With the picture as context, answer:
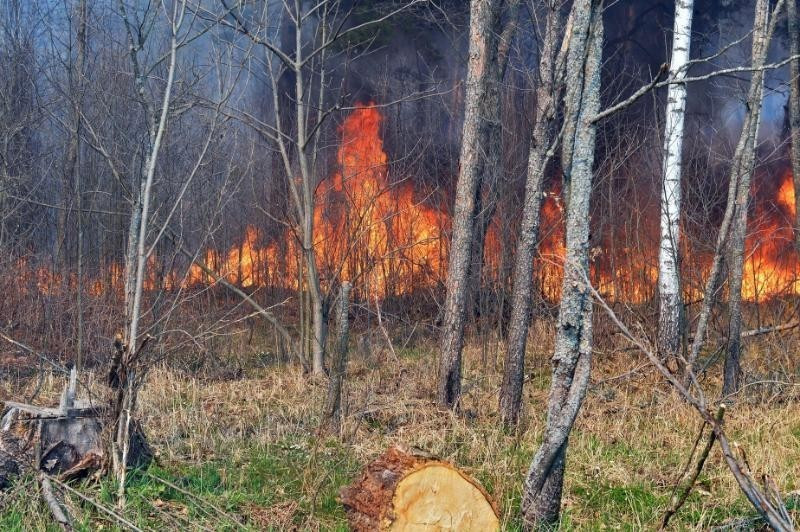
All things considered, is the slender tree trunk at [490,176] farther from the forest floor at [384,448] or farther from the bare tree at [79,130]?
the bare tree at [79,130]

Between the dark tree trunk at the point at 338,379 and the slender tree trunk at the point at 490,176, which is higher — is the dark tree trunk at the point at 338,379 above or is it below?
below

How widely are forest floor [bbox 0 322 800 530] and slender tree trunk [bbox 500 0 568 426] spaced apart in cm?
38

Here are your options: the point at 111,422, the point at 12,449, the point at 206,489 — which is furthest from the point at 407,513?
the point at 12,449

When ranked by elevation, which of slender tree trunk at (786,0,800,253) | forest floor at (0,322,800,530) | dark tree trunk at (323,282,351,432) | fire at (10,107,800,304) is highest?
slender tree trunk at (786,0,800,253)

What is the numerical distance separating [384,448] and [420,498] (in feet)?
7.57

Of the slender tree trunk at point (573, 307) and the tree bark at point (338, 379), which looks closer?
the slender tree trunk at point (573, 307)

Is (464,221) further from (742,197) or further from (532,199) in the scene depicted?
(742,197)

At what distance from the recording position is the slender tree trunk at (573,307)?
4.45 metres

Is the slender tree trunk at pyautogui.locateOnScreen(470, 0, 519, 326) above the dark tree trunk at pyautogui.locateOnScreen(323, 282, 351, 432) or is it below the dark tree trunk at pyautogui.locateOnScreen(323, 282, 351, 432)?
above

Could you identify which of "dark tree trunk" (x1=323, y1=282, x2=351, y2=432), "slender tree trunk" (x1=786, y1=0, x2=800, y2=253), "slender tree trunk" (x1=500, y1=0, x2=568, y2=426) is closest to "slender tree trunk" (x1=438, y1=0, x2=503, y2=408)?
"slender tree trunk" (x1=500, y1=0, x2=568, y2=426)

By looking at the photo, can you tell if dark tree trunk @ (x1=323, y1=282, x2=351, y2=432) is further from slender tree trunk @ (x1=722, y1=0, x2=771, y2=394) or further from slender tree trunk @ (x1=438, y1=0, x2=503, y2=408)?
slender tree trunk @ (x1=722, y1=0, x2=771, y2=394)

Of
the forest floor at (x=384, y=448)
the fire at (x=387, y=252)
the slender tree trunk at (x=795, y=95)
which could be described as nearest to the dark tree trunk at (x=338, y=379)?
the forest floor at (x=384, y=448)

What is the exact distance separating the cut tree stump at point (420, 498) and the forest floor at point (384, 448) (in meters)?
0.38

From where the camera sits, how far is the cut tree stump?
4305 mm
